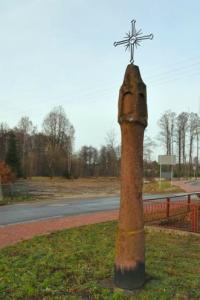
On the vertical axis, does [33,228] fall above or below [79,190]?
below

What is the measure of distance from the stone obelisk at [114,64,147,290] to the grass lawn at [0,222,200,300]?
29 centimetres

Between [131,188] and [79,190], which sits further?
[79,190]

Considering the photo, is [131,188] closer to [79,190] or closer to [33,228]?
[33,228]

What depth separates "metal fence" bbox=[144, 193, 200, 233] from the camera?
39.9 ft

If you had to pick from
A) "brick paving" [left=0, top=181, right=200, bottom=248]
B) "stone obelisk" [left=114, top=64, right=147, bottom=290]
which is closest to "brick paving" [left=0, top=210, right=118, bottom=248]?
"brick paving" [left=0, top=181, right=200, bottom=248]

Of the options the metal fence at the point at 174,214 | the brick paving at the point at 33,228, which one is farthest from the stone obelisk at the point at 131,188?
the metal fence at the point at 174,214

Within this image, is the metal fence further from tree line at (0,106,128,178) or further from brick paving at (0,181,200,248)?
tree line at (0,106,128,178)

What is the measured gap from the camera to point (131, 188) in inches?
232

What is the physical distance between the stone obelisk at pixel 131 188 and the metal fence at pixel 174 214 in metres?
6.35

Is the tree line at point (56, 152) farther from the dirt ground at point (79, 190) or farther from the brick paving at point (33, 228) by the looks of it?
the brick paving at point (33, 228)

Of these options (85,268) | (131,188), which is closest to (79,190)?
(85,268)

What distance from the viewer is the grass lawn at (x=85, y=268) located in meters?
5.48

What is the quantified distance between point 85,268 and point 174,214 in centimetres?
785

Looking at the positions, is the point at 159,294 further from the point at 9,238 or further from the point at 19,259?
the point at 9,238
